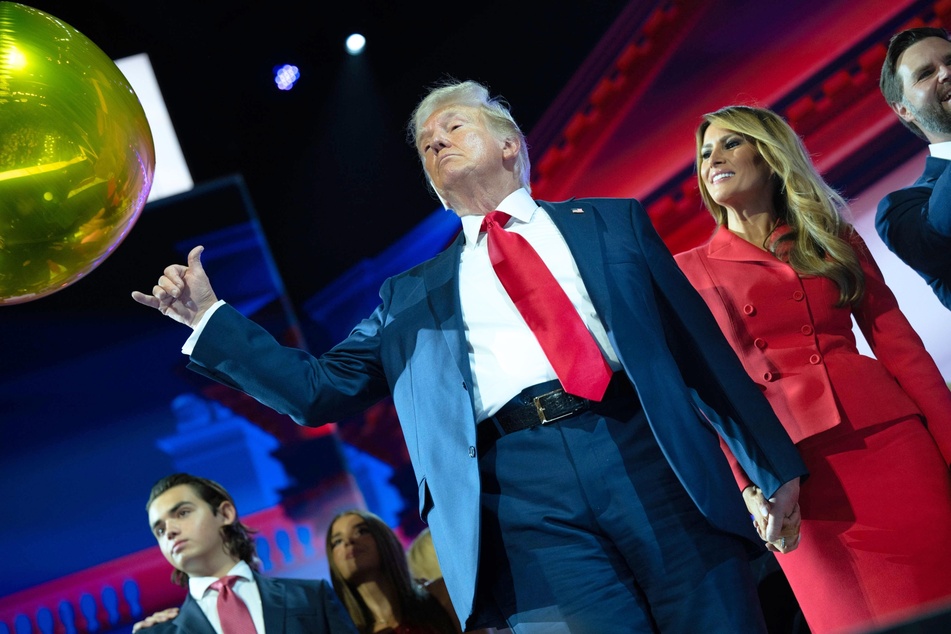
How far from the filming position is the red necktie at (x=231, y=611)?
3346 mm

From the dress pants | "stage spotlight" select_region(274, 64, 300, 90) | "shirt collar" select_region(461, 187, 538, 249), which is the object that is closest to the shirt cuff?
"shirt collar" select_region(461, 187, 538, 249)

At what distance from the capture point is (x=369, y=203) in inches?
195

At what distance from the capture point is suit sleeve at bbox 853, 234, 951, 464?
2494mm

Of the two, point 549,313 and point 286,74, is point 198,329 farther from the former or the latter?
point 286,74

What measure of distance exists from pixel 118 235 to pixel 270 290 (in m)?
2.96

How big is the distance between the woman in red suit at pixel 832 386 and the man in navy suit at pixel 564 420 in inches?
12.2

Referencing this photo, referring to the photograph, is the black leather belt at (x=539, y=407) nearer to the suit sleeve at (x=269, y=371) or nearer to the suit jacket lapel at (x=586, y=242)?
the suit jacket lapel at (x=586, y=242)

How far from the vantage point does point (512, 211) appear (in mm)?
2291

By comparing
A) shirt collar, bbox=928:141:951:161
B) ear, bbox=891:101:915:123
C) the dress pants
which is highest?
ear, bbox=891:101:915:123

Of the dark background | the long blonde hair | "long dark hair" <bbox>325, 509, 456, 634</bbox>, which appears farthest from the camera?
the dark background

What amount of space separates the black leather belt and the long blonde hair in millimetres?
948

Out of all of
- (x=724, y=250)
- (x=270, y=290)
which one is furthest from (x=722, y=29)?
(x=270, y=290)

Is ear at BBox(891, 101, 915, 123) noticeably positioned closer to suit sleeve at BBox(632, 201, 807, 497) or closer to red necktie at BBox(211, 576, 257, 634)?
suit sleeve at BBox(632, 201, 807, 497)

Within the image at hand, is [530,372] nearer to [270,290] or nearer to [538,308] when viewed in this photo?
[538,308]
